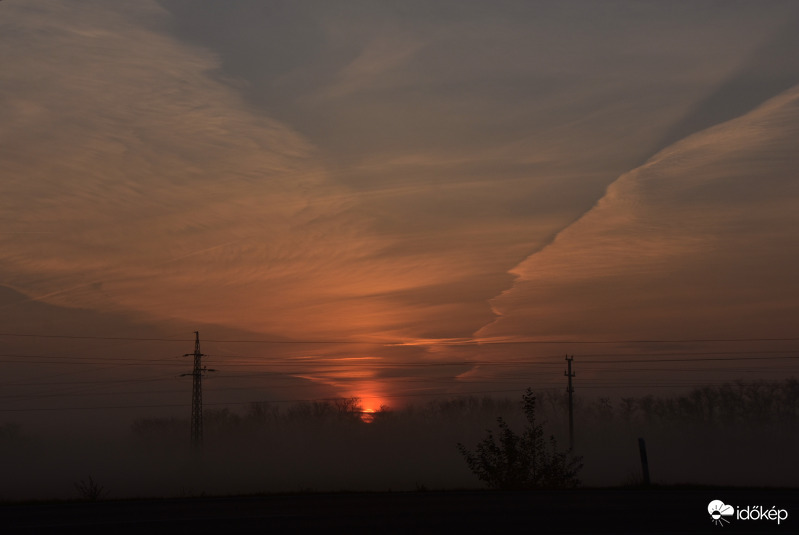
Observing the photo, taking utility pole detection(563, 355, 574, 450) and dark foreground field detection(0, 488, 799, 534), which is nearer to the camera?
dark foreground field detection(0, 488, 799, 534)

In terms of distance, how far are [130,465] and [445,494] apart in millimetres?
128970

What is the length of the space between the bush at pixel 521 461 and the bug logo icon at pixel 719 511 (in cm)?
1185

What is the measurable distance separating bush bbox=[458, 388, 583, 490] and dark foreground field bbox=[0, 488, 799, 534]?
24.2 ft

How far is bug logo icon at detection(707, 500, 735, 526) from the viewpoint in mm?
15609

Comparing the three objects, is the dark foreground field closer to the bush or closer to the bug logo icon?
the bug logo icon

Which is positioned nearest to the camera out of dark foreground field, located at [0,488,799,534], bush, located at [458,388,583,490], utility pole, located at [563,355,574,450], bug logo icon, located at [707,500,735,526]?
dark foreground field, located at [0,488,799,534]

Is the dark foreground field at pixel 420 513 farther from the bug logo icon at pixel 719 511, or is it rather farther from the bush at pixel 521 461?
the bush at pixel 521 461

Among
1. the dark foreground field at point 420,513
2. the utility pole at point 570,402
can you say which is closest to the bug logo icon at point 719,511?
the dark foreground field at point 420,513

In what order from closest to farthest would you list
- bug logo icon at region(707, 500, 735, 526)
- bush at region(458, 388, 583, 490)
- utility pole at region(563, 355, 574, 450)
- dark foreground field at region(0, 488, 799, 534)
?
1. dark foreground field at region(0, 488, 799, 534)
2. bug logo icon at region(707, 500, 735, 526)
3. bush at region(458, 388, 583, 490)
4. utility pole at region(563, 355, 574, 450)

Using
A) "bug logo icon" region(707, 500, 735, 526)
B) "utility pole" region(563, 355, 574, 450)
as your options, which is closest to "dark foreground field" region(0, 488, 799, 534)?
"bug logo icon" region(707, 500, 735, 526)

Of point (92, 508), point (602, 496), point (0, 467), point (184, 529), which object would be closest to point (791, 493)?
point (602, 496)

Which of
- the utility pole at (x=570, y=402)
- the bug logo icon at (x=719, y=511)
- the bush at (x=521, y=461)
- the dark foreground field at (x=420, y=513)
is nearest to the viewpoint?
the dark foreground field at (x=420, y=513)

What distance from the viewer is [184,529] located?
15.6 meters

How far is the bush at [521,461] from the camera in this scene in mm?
29766
